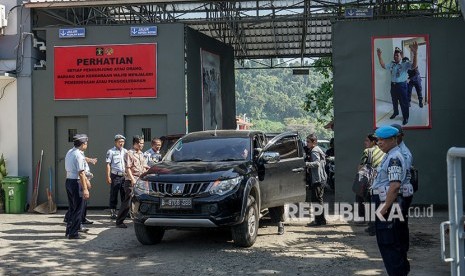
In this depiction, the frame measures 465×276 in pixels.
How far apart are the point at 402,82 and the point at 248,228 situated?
6.72 meters

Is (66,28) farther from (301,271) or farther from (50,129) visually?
(301,271)

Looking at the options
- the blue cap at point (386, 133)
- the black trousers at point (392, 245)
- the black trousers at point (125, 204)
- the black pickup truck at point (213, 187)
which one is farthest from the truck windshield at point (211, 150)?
the black trousers at point (392, 245)

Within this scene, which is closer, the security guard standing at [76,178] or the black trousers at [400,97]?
the security guard standing at [76,178]

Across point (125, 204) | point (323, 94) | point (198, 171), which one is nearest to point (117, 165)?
point (125, 204)

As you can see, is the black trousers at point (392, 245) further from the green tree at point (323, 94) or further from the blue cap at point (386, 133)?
the green tree at point (323, 94)

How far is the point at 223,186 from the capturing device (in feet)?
27.1

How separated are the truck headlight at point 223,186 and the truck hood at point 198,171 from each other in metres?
0.06

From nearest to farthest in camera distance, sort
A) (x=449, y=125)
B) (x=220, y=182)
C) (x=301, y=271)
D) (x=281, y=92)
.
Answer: (x=301, y=271)
(x=220, y=182)
(x=449, y=125)
(x=281, y=92)

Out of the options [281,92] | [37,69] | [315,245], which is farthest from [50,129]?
[281,92]

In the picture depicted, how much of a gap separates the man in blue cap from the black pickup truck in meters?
2.86

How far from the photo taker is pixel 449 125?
13289mm

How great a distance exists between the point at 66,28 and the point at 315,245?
30.8 ft

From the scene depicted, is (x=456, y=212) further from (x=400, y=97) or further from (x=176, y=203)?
(x=400, y=97)

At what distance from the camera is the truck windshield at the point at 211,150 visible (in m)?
9.23
